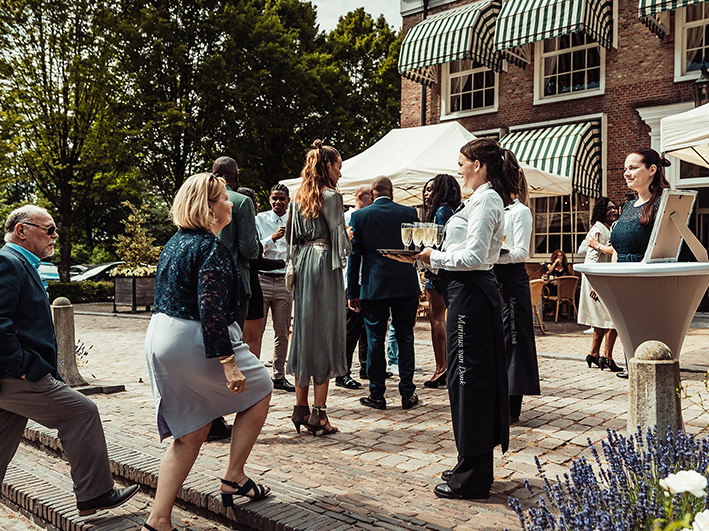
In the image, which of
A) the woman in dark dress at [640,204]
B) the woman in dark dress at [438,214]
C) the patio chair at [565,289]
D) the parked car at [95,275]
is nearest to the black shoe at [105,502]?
the woman in dark dress at [438,214]

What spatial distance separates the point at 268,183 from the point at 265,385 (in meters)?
24.9

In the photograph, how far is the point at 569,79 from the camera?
54.5 feet

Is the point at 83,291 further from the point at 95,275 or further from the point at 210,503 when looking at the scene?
the point at 210,503

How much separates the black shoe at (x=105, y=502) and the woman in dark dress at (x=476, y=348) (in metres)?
1.90

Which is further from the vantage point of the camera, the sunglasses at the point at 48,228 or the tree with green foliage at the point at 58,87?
the tree with green foliage at the point at 58,87

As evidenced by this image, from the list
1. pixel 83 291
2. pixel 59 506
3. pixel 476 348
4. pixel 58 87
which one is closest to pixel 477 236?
pixel 476 348

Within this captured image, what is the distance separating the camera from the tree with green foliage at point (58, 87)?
22.5 metres

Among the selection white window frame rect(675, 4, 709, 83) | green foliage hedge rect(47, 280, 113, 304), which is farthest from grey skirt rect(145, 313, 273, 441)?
green foliage hedge rect(47, 280, 113, 304)

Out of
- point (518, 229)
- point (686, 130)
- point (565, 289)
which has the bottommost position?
point (565, 289)

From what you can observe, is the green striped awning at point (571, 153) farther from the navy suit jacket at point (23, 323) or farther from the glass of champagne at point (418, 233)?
the navy suit jacket at point (23, 323)

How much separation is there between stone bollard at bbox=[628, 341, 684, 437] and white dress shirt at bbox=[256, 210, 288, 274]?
4903mm

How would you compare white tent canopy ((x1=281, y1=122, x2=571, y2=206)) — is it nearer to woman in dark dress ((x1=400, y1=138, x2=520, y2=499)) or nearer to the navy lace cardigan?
woman in dark dress ((x1=400, y1=138, x2=520, y2=499))

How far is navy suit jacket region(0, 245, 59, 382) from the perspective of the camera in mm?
3363

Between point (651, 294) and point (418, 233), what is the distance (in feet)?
5.81
